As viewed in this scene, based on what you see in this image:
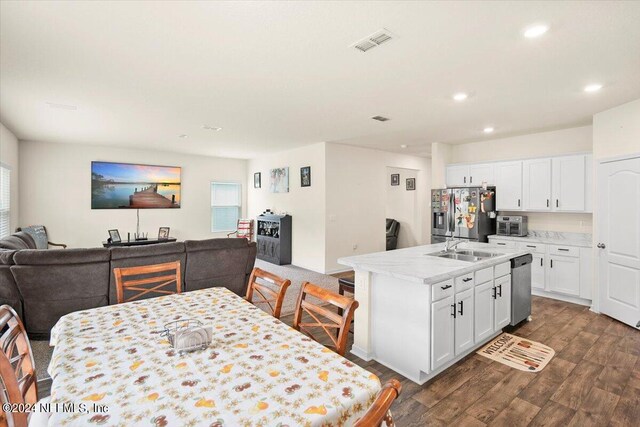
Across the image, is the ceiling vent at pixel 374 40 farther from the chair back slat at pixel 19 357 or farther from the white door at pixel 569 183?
the white door at pixel 569 183

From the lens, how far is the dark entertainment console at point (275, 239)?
22.9 feet

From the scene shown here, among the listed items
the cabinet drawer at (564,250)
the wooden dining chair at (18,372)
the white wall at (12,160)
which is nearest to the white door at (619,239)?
the cabinet drawer at (564,250)

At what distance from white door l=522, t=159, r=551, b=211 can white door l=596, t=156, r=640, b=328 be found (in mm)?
891

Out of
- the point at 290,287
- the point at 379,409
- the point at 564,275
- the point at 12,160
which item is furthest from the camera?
the point at 12,160

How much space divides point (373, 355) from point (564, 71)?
3151mm

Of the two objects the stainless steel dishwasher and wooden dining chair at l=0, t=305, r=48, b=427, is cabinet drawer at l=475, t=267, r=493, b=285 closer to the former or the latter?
the stainless steel dishwasher

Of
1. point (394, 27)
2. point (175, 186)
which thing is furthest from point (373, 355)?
point (175, 186)

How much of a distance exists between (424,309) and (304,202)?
14.9ft

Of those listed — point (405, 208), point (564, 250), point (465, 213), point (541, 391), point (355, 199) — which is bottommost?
point (541, 391)

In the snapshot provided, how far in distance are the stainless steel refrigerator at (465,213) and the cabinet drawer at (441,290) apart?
3.17m

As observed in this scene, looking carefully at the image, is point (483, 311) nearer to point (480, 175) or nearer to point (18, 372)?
point (18, 372)

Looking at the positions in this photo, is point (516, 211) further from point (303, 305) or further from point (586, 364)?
point (303, 305)

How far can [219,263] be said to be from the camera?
3.99 metres

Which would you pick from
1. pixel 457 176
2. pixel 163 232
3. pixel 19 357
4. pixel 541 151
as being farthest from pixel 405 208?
pixel 19 357
